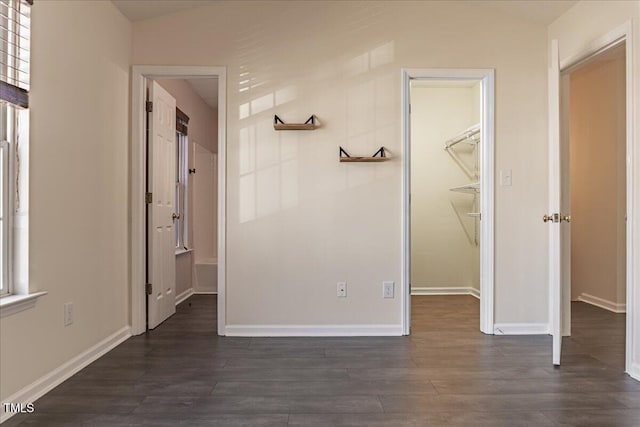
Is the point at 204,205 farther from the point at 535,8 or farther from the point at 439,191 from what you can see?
the point at 535,8

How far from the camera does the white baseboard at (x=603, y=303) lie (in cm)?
426

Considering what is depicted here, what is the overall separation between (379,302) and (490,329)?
922 mm

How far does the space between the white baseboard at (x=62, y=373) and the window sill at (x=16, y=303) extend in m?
0.40

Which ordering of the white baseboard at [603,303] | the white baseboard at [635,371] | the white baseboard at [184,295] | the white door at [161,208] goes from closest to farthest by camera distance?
the white baseboard at [635,371] < the white door at [161,208] < the white baseboard at [603,303] < the white baseboard at [184,295]

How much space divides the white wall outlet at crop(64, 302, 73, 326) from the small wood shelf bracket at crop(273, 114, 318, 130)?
1.87 m

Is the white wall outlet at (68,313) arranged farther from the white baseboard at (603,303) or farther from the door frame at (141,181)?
the white baseboard at (603,303)

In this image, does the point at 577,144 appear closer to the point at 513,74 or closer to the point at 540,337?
the point at 513,74

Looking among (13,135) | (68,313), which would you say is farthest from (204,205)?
(13,135)

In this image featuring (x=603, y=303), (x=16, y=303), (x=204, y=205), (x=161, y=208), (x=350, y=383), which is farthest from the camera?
(x=204, y=205)

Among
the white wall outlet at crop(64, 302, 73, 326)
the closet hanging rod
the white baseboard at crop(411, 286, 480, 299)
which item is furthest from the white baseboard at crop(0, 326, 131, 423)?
the closet hanging rod

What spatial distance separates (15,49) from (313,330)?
8.59 feet

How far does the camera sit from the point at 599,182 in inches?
182

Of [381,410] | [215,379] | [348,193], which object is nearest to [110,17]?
[348,193]

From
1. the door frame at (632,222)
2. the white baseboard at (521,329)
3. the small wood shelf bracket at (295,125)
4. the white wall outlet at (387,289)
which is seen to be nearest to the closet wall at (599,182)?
the white baseboard at (521,329)
